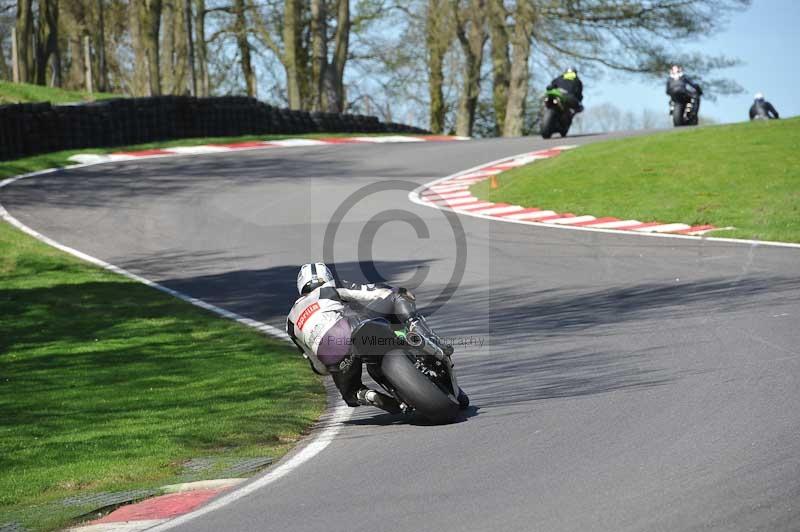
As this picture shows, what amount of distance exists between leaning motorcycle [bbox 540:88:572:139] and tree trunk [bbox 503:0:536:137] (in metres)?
14.7

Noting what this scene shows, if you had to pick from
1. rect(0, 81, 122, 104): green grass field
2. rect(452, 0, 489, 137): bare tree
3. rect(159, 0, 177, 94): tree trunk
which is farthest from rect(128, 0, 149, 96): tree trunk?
rect(452, 0, 489, 137): bare tree

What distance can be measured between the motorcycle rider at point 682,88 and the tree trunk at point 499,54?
59.1ft

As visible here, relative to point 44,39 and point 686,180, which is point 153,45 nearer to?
point 44,39

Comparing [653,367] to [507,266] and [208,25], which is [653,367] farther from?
[208,25]

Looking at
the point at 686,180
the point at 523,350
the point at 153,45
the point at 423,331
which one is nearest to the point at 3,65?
the point at 153,45

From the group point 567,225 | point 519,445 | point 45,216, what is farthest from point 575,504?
point 45,216

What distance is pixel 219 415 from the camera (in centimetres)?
842

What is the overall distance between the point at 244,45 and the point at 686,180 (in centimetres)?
4250

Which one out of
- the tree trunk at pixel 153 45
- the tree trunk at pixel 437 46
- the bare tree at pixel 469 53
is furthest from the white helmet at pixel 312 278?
the tree trunk at pixel 437 46

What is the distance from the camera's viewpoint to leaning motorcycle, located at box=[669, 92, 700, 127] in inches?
1114

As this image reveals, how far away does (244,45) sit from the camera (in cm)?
5838

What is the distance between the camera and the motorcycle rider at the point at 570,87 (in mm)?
27203

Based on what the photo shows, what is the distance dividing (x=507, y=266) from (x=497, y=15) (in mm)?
33147

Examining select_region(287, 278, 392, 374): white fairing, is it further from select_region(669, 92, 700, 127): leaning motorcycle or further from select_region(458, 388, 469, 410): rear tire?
select_region(669, 92, 700, 127): leaning motorcycle
